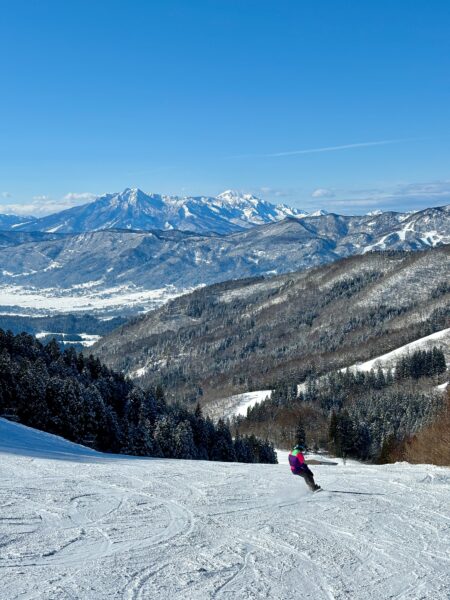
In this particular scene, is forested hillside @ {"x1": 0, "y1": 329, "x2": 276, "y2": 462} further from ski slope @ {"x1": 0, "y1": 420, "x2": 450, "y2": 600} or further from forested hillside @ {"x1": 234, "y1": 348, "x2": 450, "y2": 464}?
ski slope @ {"x1": 0, "y1": 420, "x2": 450, "y2": 600}

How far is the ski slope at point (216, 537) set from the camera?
36.1 ft

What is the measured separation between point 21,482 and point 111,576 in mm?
10216

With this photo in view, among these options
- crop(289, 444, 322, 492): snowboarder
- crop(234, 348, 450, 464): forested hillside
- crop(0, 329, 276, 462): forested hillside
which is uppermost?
crop(289, 444, 322, 492): snowboarder

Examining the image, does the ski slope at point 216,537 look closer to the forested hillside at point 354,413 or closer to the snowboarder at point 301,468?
the snowboarder at point 301,468

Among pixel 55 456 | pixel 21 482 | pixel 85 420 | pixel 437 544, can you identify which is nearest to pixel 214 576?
pixel 437 544

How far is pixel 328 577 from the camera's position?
11.9 meters

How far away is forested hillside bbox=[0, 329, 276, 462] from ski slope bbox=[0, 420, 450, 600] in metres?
32.7

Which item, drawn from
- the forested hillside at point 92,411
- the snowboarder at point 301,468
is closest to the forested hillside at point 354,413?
the forested hillside at point 92,411

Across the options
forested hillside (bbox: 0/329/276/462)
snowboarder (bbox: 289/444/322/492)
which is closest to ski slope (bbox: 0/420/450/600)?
snowboarder (bbox: 289/444/322/492)

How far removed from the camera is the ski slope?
1100 centimetres

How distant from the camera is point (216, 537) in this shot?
14.3 m

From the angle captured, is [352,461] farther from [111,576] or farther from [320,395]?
[111,576]

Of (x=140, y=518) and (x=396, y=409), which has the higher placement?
(x=140, y=518)

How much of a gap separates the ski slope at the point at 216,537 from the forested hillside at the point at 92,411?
32748 mm
